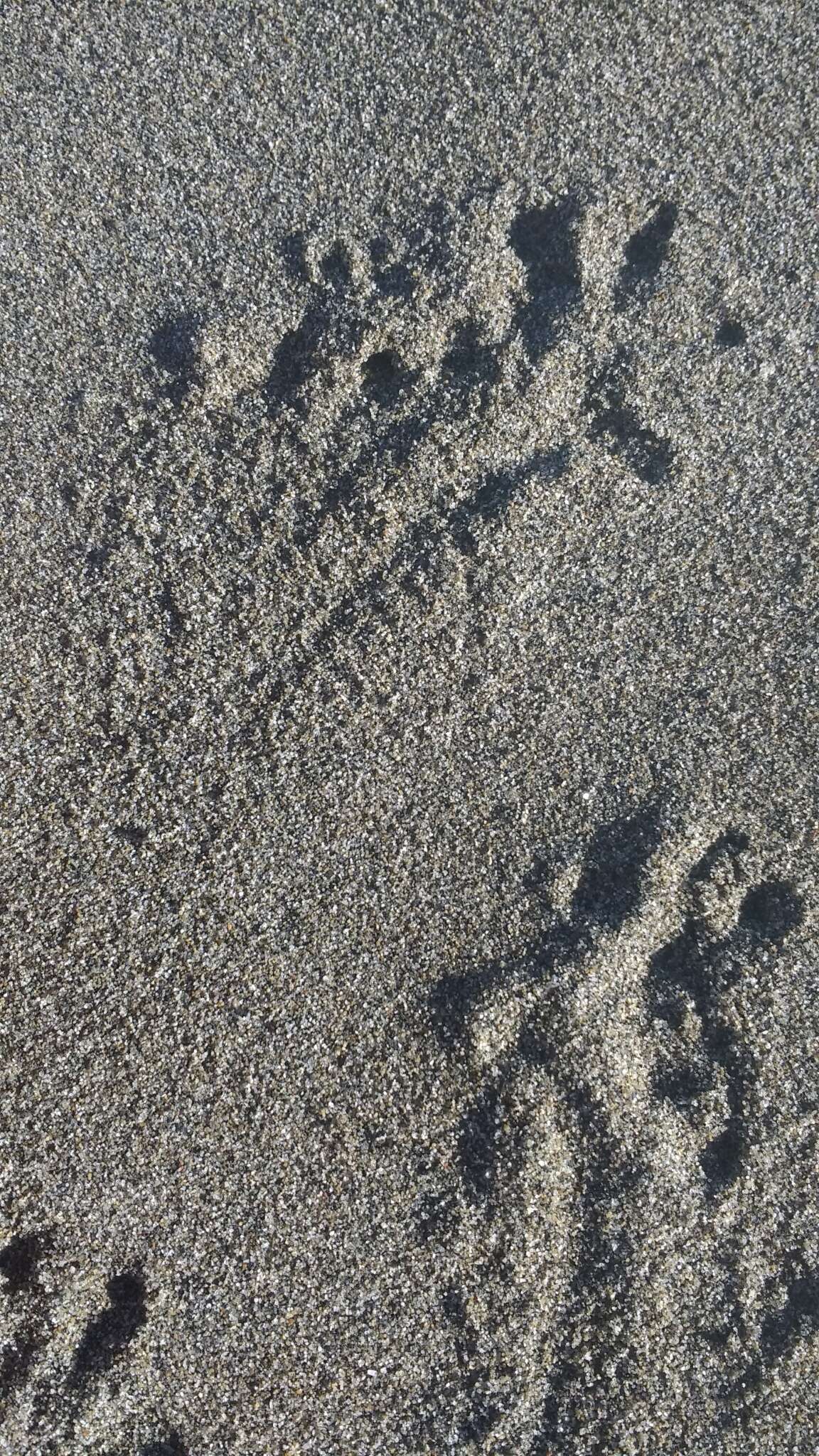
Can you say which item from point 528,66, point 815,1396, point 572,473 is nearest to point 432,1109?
point 815,1396

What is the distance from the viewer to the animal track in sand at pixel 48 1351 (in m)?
1.66

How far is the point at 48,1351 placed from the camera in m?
1.68

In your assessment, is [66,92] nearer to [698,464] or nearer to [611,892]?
[698,464]

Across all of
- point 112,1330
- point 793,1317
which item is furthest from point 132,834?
point 793,1317

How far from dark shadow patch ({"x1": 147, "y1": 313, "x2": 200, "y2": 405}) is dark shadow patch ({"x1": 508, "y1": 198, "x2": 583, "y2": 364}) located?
771 millimetres

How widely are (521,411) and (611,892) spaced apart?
1.13 m

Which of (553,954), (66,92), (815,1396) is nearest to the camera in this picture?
(815,1396)

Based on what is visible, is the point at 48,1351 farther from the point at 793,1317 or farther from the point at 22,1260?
the point at 793,1317

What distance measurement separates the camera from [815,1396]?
1715mm

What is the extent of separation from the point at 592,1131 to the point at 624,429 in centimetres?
157

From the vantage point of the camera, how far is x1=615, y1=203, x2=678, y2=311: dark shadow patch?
7.02 ft

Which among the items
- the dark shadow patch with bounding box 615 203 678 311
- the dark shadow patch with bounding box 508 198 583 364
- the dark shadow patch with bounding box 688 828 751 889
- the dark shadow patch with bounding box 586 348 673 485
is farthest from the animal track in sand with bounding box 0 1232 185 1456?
the dark shadow patch with bounding box 615 203 678 311

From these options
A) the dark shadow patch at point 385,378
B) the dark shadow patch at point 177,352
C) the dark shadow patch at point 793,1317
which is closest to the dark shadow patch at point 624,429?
the dark shadow patch at point 385,378

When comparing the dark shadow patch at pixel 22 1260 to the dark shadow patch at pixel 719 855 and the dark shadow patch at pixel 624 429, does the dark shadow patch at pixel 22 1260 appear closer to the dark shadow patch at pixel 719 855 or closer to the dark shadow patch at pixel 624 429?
the dark shadow patch at pixel 719 855
